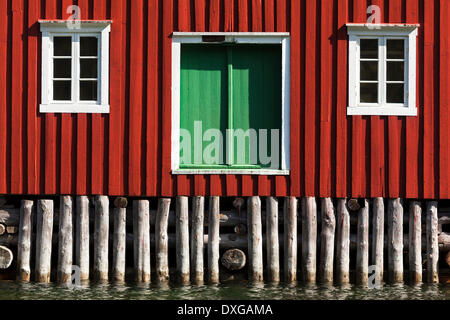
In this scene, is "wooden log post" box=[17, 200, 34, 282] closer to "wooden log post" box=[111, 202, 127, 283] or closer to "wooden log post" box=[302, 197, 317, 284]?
"wooden log post" box=[111, 202, 127, 283]

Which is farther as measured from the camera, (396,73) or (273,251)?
(396,73)

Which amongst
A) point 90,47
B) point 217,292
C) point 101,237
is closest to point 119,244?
point 101,237

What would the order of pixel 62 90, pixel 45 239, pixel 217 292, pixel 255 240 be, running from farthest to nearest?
1. pixel 62 90
2. pixel 45 239
3. pixel 255 240
4. pixel 217 292

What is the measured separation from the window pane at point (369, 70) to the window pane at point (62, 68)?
4.44m

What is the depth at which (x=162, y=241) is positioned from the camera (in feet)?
53.5

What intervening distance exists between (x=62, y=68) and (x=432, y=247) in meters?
6.21

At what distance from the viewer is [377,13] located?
16.5m

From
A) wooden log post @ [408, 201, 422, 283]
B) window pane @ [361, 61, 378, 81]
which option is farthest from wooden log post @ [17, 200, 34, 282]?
wooden log post @ [408, 201, 422, 283]

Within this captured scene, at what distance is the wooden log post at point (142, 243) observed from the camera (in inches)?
642

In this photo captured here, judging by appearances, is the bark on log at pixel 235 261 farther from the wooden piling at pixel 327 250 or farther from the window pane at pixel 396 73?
the window pane at pixel 396 73

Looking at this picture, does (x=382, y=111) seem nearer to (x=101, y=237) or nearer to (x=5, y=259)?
(x=101, y=237)

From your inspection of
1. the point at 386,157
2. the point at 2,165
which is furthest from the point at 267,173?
the point at 2,165

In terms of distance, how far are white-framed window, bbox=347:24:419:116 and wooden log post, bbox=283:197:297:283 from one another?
65.9 inches

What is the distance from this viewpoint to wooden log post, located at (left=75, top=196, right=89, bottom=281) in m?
16.3
